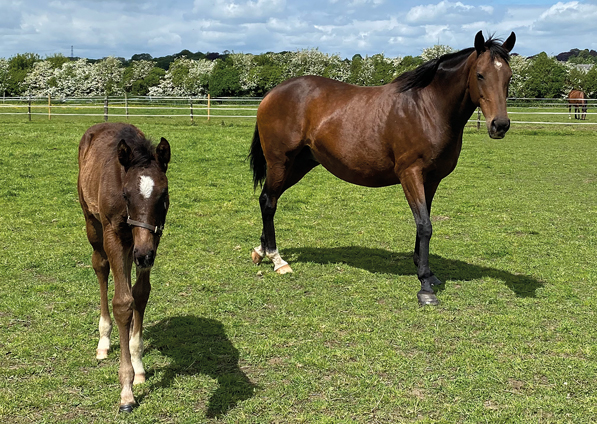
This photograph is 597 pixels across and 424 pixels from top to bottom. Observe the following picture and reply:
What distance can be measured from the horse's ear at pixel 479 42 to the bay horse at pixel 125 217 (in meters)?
3.43

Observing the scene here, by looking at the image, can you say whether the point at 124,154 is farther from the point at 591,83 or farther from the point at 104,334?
the point at 591,83

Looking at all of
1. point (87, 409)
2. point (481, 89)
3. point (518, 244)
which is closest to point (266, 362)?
point (87, 409)

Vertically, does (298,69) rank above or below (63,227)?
above

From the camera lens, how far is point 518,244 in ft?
26.8

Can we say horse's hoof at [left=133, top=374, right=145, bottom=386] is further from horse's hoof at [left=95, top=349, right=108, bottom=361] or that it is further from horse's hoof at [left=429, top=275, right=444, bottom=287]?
horse's hoof at [left=429, top=275, right=444, bottom=287]

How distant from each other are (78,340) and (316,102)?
401 centimetres

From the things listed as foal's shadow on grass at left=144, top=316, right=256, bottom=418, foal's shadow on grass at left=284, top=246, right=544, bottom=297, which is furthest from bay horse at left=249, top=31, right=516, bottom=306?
foal's shadow on grass at left=144, top=316, right=256, bottom=418

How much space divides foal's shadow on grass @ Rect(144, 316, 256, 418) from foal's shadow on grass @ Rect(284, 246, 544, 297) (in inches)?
103


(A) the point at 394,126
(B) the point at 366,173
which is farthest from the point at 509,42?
(B) the point at 366,173

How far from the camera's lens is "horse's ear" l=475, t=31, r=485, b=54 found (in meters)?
5.41

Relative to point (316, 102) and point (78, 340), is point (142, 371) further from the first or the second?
point (316, 102)

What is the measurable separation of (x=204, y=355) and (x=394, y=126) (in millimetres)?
3345

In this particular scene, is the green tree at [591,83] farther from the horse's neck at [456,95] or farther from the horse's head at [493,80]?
the horse's head at [493,80]

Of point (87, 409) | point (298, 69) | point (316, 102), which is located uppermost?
point (298, 69)
